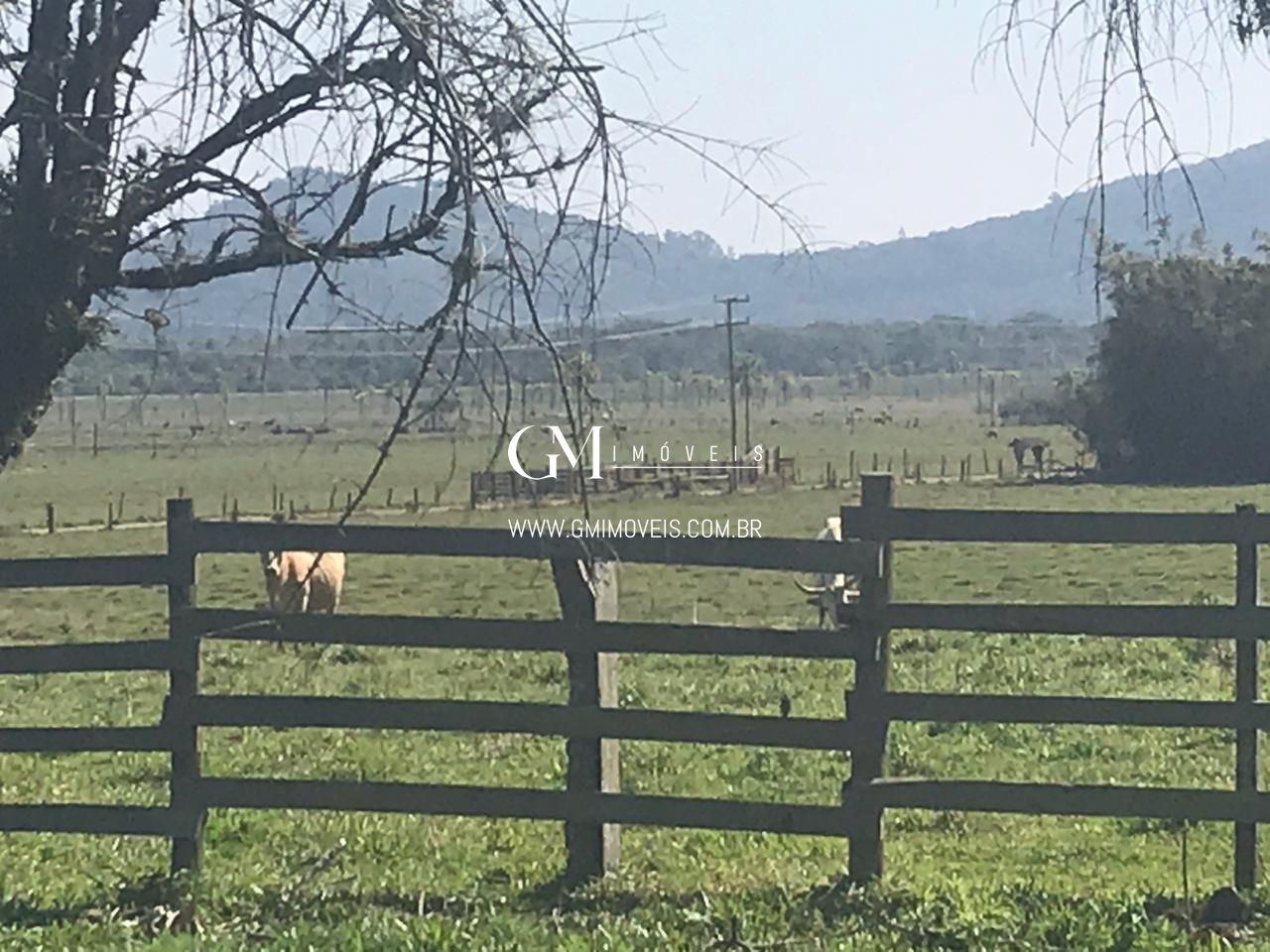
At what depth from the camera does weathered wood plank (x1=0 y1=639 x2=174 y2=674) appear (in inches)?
275

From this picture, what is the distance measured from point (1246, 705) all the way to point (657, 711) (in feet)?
6.90

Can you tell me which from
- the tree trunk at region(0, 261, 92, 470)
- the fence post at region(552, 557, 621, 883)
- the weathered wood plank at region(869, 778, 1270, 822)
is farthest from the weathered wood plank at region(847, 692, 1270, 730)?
the tree trunk at region(0, 261, 92, 470)

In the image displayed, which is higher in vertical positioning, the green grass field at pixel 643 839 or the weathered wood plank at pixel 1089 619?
the weathered wood plank at pixel 1089 619

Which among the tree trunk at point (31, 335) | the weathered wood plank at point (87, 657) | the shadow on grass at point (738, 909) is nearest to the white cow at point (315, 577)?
the weathered wood plank at point (87, 657)

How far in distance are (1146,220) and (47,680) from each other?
48.7 feet

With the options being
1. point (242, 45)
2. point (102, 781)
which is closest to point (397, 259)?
point (242, 45)

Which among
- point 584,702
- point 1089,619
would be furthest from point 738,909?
point 1089,619

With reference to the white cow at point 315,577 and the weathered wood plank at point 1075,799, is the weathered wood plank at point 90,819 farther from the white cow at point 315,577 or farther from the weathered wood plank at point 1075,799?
the white cow at point 315,577

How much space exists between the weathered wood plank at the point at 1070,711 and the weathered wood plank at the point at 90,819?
8.69ft

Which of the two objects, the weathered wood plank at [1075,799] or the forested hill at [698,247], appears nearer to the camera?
the forested hill at [698,247]

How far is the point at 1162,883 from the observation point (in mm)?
7074

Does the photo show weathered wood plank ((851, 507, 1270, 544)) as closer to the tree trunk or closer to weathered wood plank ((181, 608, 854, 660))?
weathered wood plank ((181, 608, 854, 660))

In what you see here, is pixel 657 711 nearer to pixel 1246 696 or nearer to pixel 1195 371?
pixel 1246 696

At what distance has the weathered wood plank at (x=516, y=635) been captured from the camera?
21.9 ft
